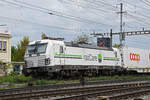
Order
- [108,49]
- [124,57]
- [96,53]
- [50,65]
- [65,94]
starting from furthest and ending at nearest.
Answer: [124,57]
[108,49]
[96,53]
[50,65]
[65,94]

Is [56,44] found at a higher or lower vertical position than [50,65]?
higher

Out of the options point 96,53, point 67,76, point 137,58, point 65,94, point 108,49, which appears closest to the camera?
point 65,94

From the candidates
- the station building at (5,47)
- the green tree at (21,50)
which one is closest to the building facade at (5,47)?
the station building at (5,47)

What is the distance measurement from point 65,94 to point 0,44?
792 inches

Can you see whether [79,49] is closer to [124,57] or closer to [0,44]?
[124,57]

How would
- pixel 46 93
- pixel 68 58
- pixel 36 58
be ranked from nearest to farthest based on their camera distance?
pixel 46 93
pixel 36 58
pixel 68 58

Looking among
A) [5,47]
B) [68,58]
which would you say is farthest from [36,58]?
[5,47]

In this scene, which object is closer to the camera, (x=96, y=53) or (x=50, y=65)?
(x=50, y=65)

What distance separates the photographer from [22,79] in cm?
2225

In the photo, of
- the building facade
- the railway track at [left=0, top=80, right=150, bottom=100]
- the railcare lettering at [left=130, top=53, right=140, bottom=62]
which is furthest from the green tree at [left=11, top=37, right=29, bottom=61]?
the railway track at [left=0, top=80, right=150, bottom=100]

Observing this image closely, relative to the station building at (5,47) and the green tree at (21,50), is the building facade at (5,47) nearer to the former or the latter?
the station building at (5,47)

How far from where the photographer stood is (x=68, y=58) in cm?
2405

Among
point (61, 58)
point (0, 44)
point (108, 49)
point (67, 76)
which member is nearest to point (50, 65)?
point (61, 58)

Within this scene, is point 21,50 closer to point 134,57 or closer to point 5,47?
point 5,47
